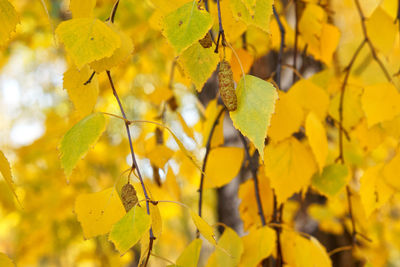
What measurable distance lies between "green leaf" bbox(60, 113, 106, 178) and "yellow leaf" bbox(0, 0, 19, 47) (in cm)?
12

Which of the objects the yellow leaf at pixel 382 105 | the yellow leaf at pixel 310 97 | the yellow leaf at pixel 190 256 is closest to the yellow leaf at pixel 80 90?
the yellow leaf at pixel 190 256

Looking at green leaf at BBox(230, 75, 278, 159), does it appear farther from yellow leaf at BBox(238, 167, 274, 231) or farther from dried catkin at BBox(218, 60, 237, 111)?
yellow leaf at BBox(238, 167, 274, 231)

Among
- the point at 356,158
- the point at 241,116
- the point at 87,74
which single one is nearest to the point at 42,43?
the point at 356,158

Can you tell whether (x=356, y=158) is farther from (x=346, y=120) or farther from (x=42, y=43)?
(x=42, y=43)

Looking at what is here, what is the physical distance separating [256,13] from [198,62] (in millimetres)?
84

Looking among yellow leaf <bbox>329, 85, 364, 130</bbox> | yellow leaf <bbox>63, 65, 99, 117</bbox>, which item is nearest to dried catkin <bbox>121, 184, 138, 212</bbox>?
yellow leaf <bbox>63, 65, 99, 117</bbox>

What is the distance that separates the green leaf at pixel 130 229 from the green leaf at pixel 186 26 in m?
0.16

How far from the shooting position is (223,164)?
755mm

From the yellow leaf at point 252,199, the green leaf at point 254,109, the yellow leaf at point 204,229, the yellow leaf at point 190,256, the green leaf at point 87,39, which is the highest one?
the green leaf at point 87,39

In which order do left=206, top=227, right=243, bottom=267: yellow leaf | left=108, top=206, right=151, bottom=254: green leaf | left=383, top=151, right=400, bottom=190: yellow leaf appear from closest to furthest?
left=108, top=206, right=151, bottom=254: green leaf < left=206, top=227, right=243, bottom=267: yellow leaf < left=383, top=151, right=400, bottom=190: yellow leaf

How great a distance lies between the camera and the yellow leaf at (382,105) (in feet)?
2.41

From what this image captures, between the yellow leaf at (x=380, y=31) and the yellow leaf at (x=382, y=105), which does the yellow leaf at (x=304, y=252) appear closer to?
the yellow leaf at (x=382, y=105)

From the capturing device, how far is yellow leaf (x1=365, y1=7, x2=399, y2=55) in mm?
799

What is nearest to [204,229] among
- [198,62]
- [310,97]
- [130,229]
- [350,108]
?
[130,229]
